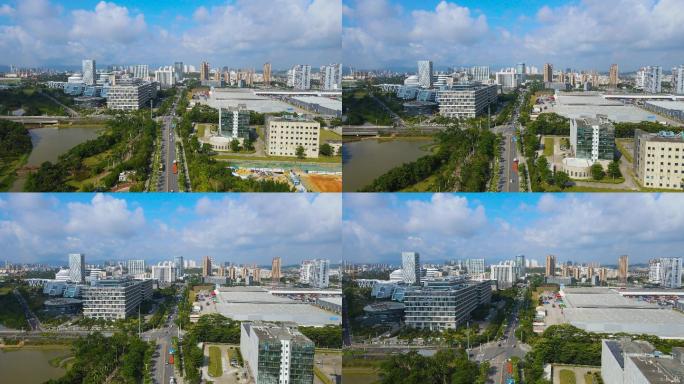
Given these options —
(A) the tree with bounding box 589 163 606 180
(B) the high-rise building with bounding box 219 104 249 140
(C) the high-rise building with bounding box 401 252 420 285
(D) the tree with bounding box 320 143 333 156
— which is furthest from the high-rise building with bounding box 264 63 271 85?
(A) the tree with bounding box 589 163 606 180

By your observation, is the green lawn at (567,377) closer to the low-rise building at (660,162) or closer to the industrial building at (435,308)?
the industrial building at (435,308)

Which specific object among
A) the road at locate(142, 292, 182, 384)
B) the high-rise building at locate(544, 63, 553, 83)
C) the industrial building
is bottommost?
the road at locate(142, 292, 182, 384)

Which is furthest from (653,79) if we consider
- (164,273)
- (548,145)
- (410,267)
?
(164,273)

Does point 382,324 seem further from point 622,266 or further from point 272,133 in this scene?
point 622,266

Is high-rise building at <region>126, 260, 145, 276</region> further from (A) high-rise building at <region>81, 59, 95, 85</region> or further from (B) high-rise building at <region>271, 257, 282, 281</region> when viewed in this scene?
(A) high-rise building at <region>81, 59, 95, 85</region>

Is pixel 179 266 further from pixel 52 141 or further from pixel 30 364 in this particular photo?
pixel 30 364

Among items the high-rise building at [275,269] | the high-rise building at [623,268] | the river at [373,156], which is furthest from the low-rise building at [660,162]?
the high-rise building at [275,269]

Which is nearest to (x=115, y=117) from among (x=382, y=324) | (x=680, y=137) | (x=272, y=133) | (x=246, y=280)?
(x=272, y=133)
